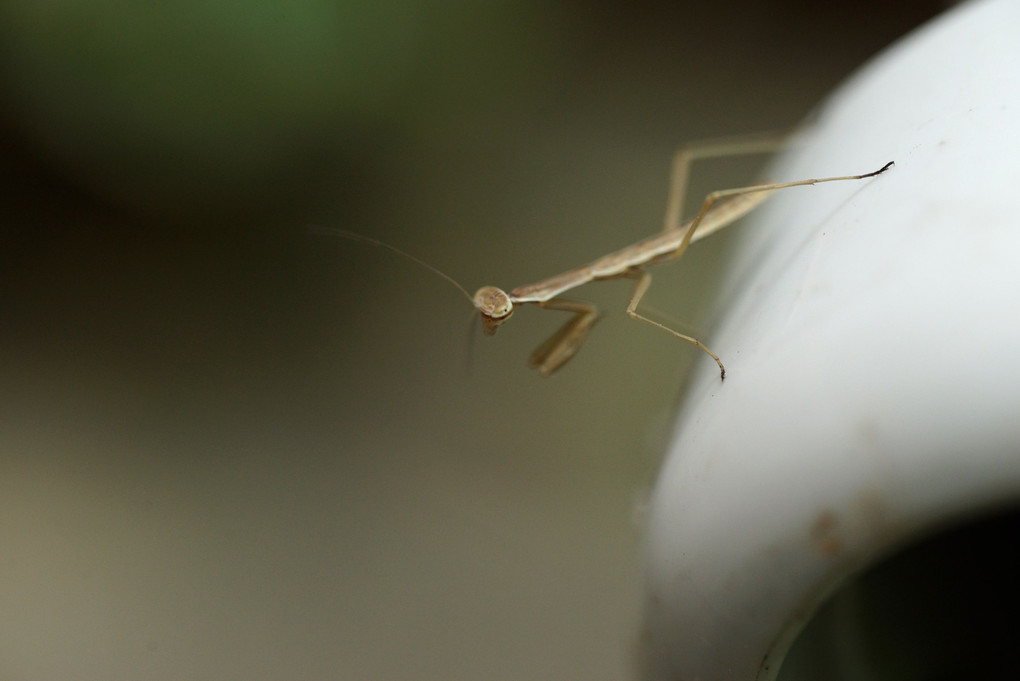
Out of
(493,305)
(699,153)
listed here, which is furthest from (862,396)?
(699,153)

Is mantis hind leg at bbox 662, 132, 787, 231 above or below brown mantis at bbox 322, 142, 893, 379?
above

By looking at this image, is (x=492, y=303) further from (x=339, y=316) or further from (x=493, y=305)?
(x=339, y=316)

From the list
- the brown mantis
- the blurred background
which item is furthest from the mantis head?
the blurred background

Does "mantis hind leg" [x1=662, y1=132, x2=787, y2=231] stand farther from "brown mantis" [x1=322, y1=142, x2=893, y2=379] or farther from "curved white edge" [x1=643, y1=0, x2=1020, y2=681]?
"curved white edge" [x1=643, y1=0, x2=1020, y2=681]

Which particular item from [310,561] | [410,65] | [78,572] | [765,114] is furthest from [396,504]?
[765,114]

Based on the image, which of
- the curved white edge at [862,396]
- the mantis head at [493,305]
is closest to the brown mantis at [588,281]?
the mantis head at [493,305]

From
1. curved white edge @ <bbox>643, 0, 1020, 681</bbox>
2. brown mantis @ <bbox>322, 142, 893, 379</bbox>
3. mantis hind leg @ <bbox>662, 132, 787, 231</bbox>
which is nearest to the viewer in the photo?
curved white edge @ <bbox>643, 0, 1020, 681</bbox>
